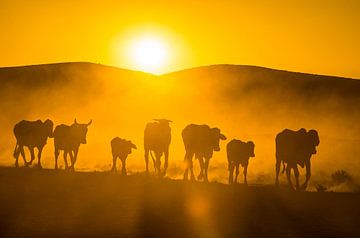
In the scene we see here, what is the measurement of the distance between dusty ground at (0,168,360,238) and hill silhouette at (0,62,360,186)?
141 ft

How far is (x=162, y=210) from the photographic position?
2166cm

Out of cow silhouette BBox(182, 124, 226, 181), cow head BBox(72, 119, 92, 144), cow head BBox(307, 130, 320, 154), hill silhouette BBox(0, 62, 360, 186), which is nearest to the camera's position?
cow head BBox(307, 130, 320, 154)

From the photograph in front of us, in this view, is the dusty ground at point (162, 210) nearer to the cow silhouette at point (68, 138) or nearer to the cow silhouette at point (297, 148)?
the cow silhouette at point (297, 148)

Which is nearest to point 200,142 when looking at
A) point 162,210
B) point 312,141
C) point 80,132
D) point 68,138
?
point 312,141

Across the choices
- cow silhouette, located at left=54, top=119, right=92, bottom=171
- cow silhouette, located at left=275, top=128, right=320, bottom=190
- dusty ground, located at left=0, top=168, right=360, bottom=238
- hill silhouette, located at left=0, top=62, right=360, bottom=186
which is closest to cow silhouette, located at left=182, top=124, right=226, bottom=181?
cow silhouette, located at left=275, top=128, right=320, bottom=190

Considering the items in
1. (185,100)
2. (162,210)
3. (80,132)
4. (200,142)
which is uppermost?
(185,100)

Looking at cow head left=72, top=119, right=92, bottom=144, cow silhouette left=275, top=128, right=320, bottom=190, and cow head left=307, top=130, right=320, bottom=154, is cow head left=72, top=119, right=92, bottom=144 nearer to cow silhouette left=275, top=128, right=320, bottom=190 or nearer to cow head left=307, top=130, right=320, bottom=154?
cow silhouette left=275, top=128, right=320, bottom=190

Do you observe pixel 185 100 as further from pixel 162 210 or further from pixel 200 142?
pixel 162 210

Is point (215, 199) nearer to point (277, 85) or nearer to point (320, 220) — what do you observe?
point (320, 220)

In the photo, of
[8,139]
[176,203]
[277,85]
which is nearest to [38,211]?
[176,203]

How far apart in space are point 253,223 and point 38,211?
17.6ft

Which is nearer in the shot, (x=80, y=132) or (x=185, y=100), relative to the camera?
(x=80, y=132)

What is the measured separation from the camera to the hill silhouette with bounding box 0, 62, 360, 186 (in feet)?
269

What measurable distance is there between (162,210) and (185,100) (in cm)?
7542
